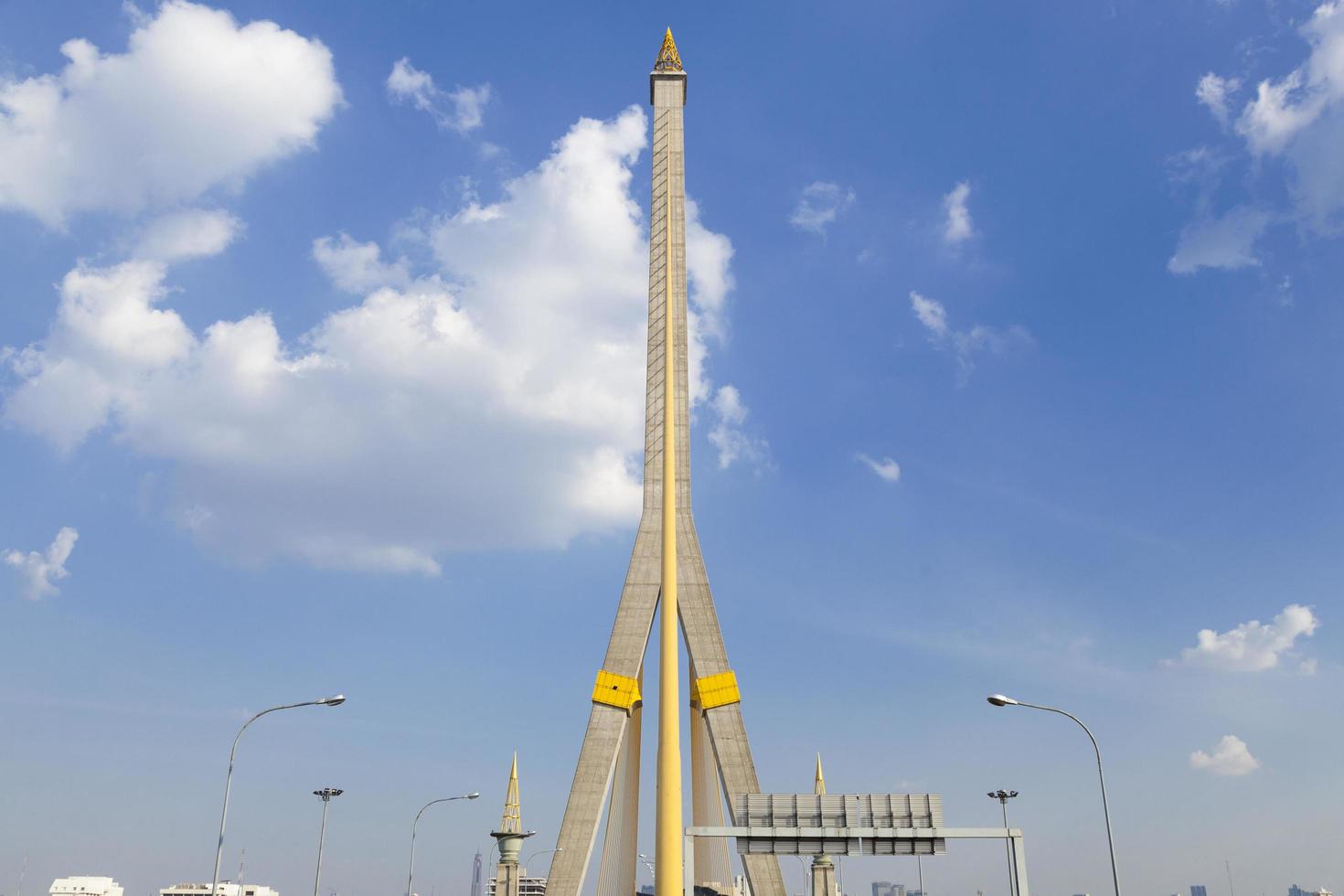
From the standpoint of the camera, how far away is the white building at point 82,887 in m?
146

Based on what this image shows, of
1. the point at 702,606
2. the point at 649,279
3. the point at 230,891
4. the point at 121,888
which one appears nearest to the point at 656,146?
the point at 649,279

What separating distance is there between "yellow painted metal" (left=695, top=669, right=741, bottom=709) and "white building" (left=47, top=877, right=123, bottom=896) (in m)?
147

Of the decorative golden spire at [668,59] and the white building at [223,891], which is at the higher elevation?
the decorative golden spire at [668,59]

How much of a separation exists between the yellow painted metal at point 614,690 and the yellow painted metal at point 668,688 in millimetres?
2271

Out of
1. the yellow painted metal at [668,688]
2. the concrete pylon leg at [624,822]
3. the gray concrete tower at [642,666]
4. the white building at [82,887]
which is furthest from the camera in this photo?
the white building at [82,887]

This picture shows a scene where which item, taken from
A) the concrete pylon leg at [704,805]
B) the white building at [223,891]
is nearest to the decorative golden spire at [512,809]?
the concrete pylon leg at [704,805]

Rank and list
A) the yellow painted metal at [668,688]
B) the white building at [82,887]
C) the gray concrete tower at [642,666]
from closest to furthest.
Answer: the yellow painted metal at [668,688], the gray concrete tower at [642,666], the white building at [82,887]

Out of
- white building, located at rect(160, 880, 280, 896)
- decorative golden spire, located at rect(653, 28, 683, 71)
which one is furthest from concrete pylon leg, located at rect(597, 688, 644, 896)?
white building, located at rect(160, 880, 280, 896)

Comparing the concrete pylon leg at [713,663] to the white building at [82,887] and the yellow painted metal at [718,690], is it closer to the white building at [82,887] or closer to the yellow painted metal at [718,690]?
the yellow painted metal at [718,690]

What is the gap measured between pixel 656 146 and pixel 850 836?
32467 mm

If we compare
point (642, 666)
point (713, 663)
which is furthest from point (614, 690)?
point (713, 663)

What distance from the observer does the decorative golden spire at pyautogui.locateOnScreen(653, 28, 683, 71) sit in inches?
1933

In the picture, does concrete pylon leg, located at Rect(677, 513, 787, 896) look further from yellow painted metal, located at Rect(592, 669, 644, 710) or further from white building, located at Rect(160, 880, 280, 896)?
white building, located at Rect(160, 880, 280, 896)

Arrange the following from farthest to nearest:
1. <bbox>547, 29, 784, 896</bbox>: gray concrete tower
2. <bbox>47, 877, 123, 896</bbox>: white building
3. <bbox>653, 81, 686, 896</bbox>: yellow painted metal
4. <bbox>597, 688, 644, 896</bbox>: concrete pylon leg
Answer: <bbox>47, 877, 123, 896</bbox>: white building, <bbox>597, 688, 644, 896</bbox>: concrete pylon leg, <bbox>547, 29, 784, 896</bbox>: gray concrete tower, <bbox>653, 81, 686, 896</bbox>: yellow painted metal
